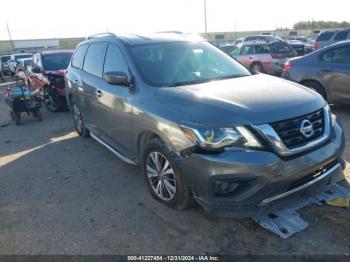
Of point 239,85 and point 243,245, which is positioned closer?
point 243,245

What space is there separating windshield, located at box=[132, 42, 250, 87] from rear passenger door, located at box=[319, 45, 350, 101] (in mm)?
3393

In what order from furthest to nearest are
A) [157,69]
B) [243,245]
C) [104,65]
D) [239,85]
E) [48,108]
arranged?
[48,108], [104,65], [157,69], [239,85], [243,245]

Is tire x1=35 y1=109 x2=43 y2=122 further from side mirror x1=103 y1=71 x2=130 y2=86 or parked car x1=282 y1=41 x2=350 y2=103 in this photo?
parked car x1=282 y1=41 x2=350 y2=103

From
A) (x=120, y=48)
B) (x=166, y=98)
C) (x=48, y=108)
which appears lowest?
(x=48, y=108)

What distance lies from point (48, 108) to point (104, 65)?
230 inches

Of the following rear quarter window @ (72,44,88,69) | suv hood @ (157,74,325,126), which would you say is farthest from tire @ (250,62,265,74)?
suv hood @ (157,74,325,126)

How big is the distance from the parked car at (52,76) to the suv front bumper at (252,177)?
7257 mm

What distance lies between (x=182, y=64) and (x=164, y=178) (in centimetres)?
144

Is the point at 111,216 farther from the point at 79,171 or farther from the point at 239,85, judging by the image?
the point at 239,85

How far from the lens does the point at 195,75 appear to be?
3.97m

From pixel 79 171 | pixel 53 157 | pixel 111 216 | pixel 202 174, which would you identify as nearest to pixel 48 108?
pixel 53 157

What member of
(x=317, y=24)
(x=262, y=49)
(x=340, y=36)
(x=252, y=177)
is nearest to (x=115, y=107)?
(x=252, y=177)

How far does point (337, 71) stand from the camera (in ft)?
22.5

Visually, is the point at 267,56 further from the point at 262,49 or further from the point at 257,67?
the point at 257,67
